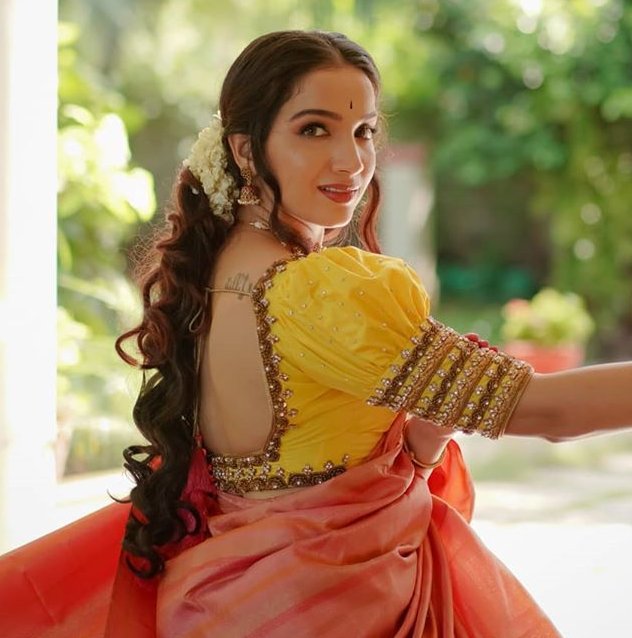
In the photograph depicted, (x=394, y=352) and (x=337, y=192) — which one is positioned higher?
(x=337, y=192)

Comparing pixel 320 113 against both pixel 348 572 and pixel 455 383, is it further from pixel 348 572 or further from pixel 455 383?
pixel 348 572

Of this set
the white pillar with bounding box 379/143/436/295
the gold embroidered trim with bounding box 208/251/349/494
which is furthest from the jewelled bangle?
the white pillar with bounding box 379/143/436/295

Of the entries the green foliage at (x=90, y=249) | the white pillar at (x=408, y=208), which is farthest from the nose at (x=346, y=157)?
the white pillar at (x=408, y=208)

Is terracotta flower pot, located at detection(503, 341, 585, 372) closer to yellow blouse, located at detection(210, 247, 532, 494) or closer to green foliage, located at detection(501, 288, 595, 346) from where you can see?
green foliage, located at detection(501, 288, 595, 346)

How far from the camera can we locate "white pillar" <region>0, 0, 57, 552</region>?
2.89 meters

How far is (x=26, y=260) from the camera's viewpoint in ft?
9.68

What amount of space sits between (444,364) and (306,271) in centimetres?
21

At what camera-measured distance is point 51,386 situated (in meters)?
3.08

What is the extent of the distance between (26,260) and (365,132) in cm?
159

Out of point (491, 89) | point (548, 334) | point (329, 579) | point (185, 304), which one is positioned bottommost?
point (329, 579)

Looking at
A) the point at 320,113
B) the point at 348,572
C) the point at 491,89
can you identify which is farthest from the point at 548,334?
the point at 348,572

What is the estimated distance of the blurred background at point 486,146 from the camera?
20.0 ft

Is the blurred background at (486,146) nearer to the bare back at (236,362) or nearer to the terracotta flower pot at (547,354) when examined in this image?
the terracotta flower pot at (547,354)

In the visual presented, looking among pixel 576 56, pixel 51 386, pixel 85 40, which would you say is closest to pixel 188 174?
pixel 51 386
